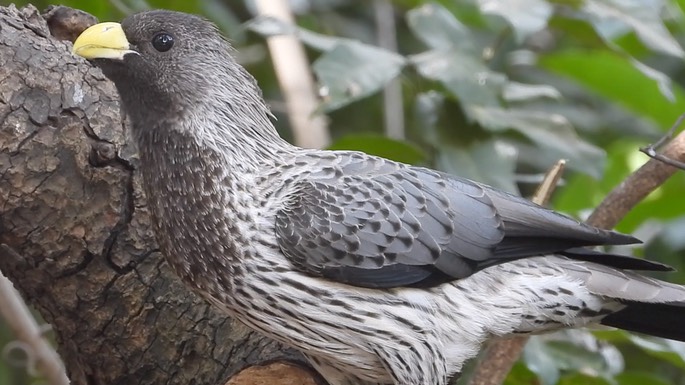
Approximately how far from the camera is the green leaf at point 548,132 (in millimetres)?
2531

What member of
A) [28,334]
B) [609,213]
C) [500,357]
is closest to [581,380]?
[500,357]

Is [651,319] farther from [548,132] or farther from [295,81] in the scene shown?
[295,81]

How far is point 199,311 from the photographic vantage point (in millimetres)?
2176

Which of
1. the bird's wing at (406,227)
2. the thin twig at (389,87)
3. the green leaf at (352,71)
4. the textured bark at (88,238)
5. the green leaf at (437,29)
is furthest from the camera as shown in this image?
the thin twig at (389,87)

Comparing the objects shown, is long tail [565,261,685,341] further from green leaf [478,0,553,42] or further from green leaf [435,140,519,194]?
green leaf [478,0,553,42]

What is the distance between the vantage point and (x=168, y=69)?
79.3 inches

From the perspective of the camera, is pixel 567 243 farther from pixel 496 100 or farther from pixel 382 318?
pixel 496 100

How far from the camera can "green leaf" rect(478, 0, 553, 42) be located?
2.44 meters

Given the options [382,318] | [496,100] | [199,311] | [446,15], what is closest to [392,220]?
[382,318]

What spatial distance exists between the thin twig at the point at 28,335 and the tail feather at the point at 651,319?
1337 millimetres

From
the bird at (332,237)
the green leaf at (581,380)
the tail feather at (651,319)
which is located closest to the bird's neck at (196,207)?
the bird at (332,237)

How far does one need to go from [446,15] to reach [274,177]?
0.92 metres

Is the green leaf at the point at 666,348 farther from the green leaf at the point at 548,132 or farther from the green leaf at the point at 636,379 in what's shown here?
the green leaf at the point at 548,132

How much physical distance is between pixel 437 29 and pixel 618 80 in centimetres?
85
